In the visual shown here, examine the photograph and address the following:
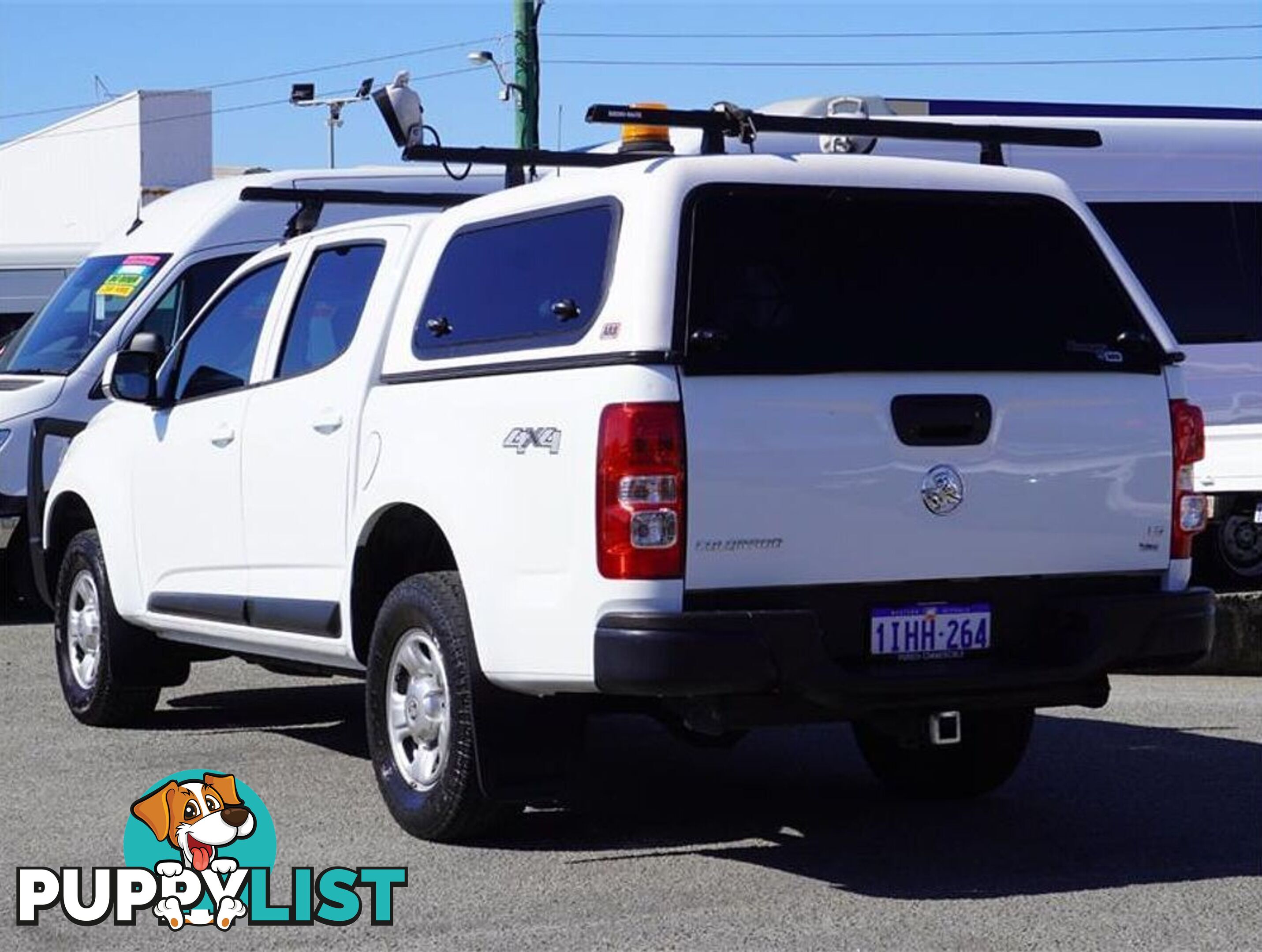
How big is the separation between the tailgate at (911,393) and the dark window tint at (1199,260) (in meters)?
9.64

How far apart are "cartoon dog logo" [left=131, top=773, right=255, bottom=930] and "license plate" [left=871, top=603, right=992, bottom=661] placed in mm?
2004

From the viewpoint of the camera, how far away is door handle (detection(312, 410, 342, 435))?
813cm

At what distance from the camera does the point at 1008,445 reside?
7.06 m

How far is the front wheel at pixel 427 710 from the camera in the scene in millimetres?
7223

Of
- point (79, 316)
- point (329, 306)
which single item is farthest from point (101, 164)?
point (329, 306)

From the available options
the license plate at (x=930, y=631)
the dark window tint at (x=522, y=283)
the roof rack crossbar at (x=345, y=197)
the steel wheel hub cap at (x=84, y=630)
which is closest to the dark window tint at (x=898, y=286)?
the dark window tint at (x=522, y=283)

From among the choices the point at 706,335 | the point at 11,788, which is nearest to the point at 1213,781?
the point at 706,335

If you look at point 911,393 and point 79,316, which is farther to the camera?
point 79,316

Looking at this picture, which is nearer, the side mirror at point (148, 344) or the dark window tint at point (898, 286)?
the dark window tint at point (898, 286)

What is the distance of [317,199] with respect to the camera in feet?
33.1

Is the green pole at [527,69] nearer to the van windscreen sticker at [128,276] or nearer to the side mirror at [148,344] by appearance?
the van windscreen sticker at [128,276]

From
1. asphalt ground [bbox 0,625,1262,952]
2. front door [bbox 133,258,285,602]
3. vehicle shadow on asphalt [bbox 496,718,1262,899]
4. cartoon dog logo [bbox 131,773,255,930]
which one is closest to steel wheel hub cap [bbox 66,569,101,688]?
asphalt ground [bbox 0,625,1262,952]

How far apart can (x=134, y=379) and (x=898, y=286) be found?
12.5 feet

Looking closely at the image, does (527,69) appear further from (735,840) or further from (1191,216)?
(735,840)
